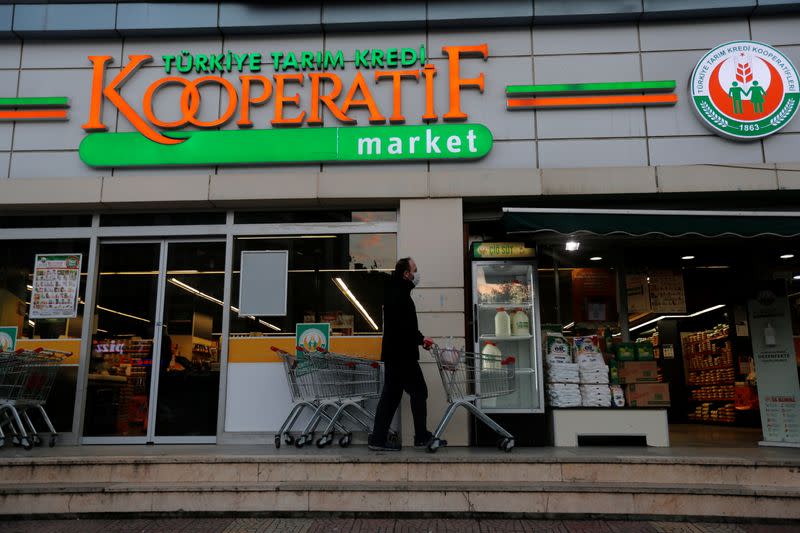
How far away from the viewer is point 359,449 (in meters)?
6.36

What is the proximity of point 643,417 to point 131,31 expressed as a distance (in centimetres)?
757

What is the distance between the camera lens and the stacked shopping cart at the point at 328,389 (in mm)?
6523

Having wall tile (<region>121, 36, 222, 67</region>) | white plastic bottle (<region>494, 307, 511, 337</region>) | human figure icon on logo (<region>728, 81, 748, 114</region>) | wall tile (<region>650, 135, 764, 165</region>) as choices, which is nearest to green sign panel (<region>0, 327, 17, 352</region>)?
wall tile (<region>121, 36, 222, 67</region>)

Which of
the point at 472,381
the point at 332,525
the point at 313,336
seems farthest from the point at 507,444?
the point at 313,336

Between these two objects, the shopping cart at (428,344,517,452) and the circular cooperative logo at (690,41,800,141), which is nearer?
the shopping cart at (428,344,517,452)

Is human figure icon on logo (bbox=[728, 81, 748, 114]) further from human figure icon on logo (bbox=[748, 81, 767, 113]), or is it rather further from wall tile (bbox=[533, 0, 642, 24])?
wall tile (bbox=[533, 0, 642, 24])

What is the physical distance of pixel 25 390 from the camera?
22.8 ft

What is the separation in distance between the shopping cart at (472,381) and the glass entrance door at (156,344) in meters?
2.90

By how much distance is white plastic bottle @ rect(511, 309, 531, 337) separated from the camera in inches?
279

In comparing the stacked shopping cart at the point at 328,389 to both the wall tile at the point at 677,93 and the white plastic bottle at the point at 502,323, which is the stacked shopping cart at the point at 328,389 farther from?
the wall tile at the point at 677,93

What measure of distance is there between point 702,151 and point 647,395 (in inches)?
114

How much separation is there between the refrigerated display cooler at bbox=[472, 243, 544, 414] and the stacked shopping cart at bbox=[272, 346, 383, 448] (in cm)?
125

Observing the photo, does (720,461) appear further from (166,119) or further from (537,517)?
(166,119)

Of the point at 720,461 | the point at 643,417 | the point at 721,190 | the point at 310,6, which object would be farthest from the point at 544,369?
the point at 310,6
